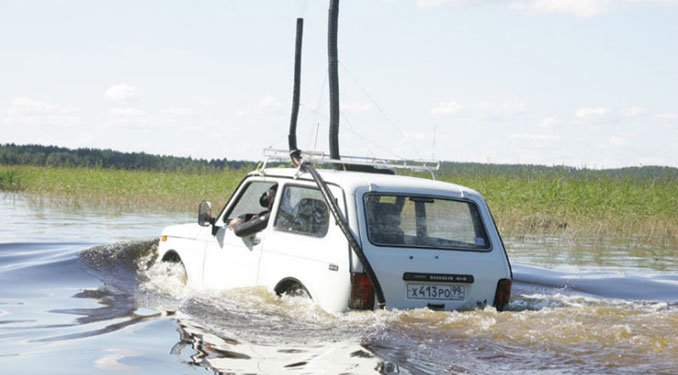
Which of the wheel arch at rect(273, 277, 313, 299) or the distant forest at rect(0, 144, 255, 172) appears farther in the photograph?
the distant forest at rect(0, 144, 255, 172)

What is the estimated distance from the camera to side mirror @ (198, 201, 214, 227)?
Answer: 1012 cm

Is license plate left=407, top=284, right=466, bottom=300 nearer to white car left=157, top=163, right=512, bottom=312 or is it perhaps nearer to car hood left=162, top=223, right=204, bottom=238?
white car left=157, top=163, right=512, bottom=312

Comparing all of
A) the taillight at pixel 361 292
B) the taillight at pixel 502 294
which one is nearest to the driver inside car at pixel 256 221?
the taillight at pixel 361 292

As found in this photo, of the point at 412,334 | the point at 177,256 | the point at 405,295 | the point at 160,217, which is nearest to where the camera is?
the point at 412,334

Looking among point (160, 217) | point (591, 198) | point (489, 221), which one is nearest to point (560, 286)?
point (489, 221)

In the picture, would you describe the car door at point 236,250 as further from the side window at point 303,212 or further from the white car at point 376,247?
the side window at point 303,212

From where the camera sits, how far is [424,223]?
899 centimetres

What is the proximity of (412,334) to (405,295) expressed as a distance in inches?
23.5

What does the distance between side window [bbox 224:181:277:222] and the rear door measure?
6.55ft

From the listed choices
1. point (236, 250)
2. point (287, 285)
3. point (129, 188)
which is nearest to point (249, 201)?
point (236, 250)

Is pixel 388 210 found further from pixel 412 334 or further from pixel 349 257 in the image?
pixel 412 334

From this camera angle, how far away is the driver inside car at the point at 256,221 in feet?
31.3

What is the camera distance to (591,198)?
25078mm

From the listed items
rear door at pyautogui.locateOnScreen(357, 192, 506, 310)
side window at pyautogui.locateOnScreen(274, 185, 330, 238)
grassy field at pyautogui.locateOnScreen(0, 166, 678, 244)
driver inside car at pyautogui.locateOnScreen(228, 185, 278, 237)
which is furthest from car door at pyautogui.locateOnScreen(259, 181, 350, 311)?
grassy field at pyautogui.locateOnScreen(0, 166, 678, 244)
